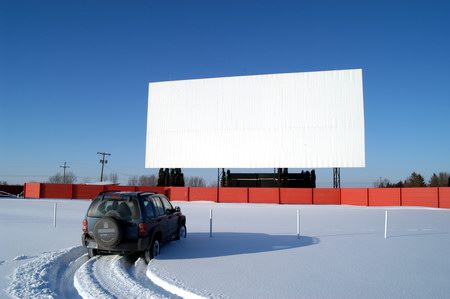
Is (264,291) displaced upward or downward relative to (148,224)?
downward

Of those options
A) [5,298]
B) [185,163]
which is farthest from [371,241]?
[185,163]

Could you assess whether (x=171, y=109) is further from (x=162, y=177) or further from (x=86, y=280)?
(x=86, y=280)

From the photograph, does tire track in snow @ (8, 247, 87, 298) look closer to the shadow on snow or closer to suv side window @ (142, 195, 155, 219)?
suv side window @ (142, 195, 155, 219)

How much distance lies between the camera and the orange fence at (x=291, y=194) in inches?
1237

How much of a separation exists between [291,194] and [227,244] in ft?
86.8

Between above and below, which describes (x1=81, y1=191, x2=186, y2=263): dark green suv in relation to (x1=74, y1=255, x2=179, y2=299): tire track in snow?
above

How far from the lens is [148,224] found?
8.78 m

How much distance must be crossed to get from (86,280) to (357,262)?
5.70 m

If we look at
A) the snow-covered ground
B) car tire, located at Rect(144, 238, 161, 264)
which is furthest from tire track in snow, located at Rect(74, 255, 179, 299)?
car tire, located at Rect(144, 238, 161, 264)

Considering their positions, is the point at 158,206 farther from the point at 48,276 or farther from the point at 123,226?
the point at 48,276

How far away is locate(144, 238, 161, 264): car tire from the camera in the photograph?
8.73m

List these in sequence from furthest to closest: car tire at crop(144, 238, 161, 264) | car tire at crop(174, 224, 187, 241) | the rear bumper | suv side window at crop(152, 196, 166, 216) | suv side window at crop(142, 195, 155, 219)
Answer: car tire at crop(174, 224, 187, 241) → suv side window at crop(152, 196, 166, 216) → suv side window at crop(142, 195, 155, 219) → car tire at crop(144, 238, 161, 264) → the rear bumper

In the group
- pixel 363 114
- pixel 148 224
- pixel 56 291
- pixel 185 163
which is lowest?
pixel 56 291

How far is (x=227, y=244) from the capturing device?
1089 cm
